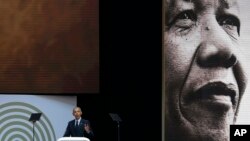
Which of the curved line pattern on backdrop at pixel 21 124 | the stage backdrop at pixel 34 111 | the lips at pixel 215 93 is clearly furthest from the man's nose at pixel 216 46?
the curved line pattern on backdrop at pixel 21 124

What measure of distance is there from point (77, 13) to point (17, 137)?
254cm

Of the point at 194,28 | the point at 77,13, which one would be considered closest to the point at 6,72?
the point at 77,13

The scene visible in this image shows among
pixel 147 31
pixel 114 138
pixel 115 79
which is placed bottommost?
pixel 114 138

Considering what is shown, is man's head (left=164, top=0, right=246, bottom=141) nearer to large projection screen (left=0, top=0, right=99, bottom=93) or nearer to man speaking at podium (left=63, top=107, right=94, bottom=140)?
large projection screen (left=0, top=0, right=99, bottom=93)

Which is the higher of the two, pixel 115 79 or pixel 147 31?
pixel 147 31

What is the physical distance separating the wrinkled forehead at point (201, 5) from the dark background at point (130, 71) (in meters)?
0.26

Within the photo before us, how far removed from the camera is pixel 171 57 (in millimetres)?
11500

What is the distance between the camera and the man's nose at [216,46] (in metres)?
11.5

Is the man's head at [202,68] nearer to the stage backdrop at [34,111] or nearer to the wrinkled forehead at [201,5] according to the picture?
the wrinkled forehead at [201,5]

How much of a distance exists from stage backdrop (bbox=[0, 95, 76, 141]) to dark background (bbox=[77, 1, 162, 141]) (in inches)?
14.8

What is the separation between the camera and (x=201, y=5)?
11.5 meters

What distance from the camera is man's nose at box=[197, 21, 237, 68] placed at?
11508 mm

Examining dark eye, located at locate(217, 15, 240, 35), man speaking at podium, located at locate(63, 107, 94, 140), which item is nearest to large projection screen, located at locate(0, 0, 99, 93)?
man speaking at podium, located at locate(63, 107, 94, 140)

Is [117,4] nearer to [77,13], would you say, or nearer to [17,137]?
[77,13]
